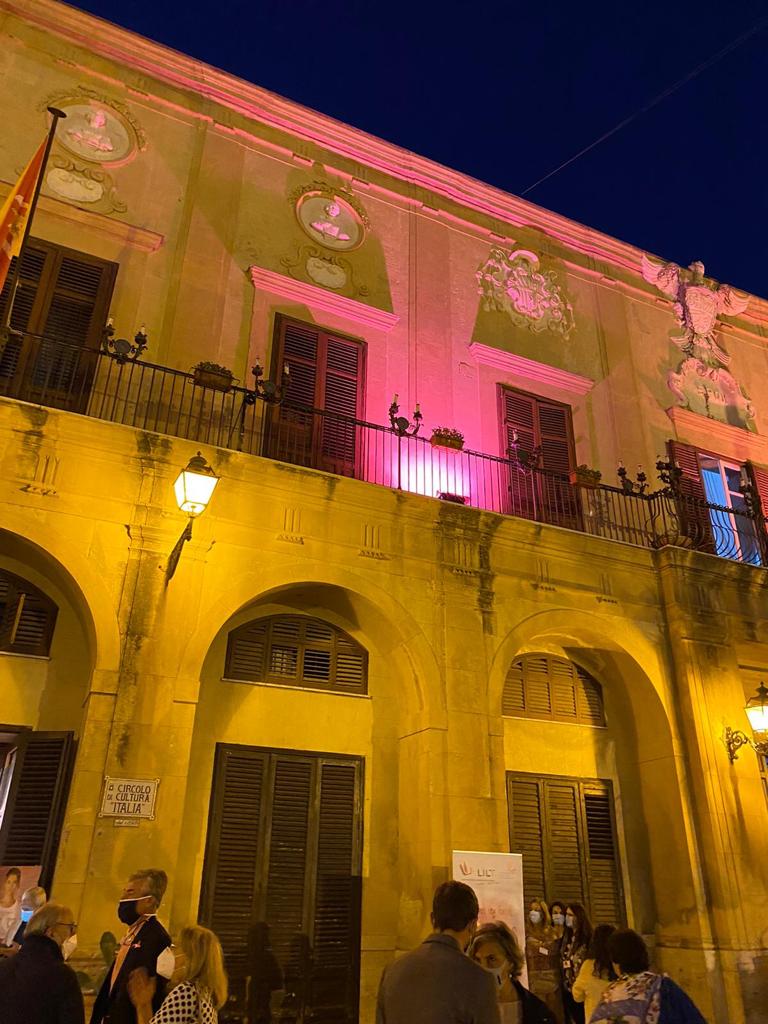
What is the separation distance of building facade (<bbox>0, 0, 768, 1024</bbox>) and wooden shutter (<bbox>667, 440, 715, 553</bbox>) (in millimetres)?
72

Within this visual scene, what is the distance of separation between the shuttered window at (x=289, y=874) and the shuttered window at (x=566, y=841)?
2511mm

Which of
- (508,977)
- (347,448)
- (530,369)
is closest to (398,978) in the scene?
(508,977)

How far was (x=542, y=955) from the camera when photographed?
9742 millimetres

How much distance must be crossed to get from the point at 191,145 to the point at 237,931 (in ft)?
36.8

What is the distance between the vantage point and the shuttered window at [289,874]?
887 centimetres

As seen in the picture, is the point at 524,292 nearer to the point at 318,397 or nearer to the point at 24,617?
the point at 318,397

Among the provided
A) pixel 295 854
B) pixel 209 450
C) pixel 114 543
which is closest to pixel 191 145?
pixel 209 450

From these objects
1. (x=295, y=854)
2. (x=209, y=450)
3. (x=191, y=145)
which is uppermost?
(x=191, y=145)

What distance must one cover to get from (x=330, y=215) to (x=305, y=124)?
1838 mm

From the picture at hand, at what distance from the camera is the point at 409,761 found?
32.1 ft

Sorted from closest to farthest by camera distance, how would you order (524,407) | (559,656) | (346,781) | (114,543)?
(114,543) < (346,781) < (559,656) < (524,407)

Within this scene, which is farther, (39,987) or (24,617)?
(24,617)

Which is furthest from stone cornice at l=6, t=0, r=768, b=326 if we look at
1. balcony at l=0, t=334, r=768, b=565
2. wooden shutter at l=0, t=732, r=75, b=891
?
wooden shutter at l=0, t=732, r=75, b=891

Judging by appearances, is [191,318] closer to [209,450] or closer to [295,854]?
[209,450]
